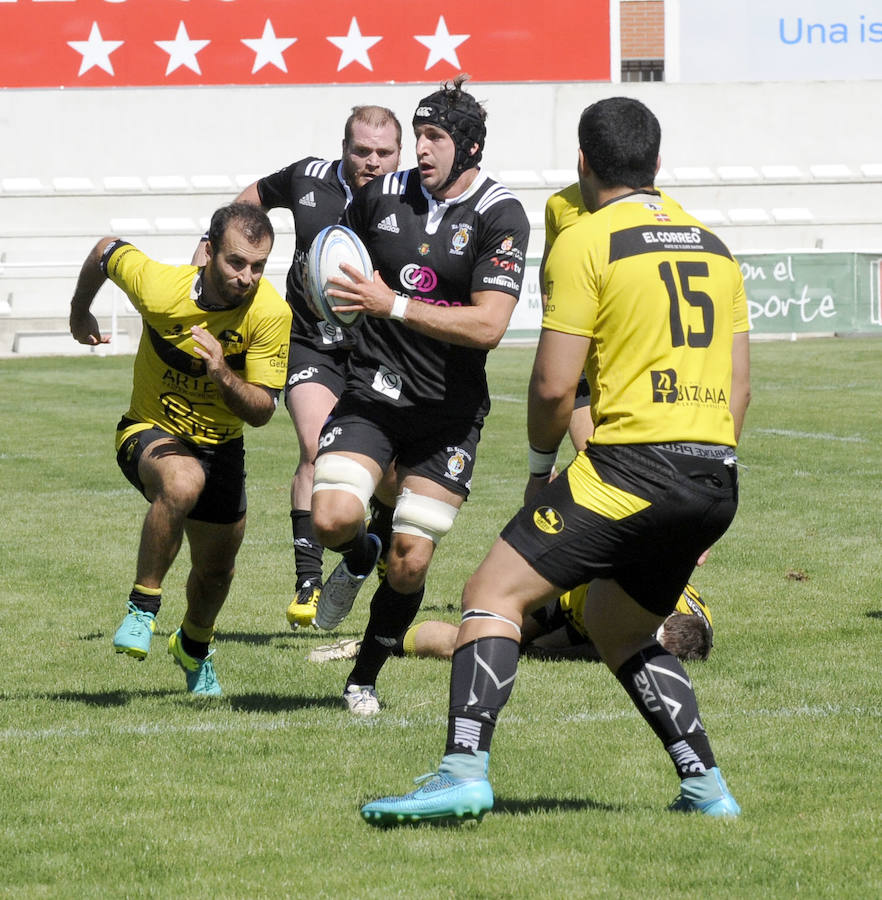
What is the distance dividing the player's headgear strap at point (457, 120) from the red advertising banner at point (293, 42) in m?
30.4

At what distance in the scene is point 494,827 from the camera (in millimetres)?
4480

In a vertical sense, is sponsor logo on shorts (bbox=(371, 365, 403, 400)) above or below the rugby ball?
below

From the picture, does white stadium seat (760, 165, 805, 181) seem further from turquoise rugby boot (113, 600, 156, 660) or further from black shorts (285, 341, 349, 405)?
turquoise rugby boot (113, 600, 156, 660)

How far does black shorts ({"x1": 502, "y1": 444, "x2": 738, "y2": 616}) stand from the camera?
4.26m

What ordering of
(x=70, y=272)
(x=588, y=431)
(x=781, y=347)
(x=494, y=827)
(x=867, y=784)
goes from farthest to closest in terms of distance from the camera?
(x=70, y=272) → (x=781, y=347) → (x=588, y=431) → (x=867, y=784) → (x=494, y=827)

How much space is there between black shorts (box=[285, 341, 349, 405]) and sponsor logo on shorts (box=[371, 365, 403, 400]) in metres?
2.10

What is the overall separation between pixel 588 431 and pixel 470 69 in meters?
29.4

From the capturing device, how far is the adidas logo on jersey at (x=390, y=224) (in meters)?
6.04

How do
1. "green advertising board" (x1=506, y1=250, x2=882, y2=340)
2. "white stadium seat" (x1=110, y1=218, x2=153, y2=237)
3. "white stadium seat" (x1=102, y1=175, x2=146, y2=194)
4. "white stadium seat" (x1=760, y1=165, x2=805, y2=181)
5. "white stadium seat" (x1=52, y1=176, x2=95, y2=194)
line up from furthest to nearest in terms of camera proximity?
"white stadium seat" (x1=760, y1=165, x2=805, y2=181)
"white stadium seat" (x1=102, y1=175, x2=146, y2=194)
"white stadium seat" (x1=52, y1=176, x2=95, y2=194)
"white stadium seat" (x1=110, y1=218, x2=153, y2=237)
"green advertising board" (x1=506, y1=250, x2=882, y2=340)

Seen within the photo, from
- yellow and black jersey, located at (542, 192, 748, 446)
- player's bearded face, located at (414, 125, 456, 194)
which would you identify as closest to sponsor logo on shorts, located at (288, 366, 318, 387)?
player's bearded face, located at (414, 125, 456, 194)

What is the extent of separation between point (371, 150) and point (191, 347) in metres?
1.63

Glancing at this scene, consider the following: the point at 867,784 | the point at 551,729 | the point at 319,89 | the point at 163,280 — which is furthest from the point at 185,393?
the point at 319,89

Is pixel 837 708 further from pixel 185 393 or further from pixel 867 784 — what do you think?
pixel 185 393

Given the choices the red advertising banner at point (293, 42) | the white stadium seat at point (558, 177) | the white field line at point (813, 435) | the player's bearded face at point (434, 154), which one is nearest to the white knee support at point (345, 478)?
the player's bearded face at point (434, 154)
